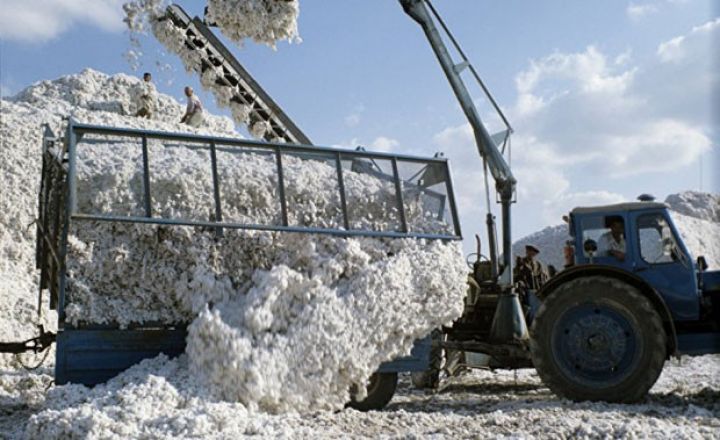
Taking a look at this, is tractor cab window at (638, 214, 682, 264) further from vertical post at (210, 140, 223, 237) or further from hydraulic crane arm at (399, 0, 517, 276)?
vertical post at (210, 140, 223, 237)

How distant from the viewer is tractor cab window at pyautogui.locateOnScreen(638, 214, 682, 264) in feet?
25.8

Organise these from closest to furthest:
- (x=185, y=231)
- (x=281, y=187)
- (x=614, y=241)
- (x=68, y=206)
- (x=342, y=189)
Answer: (x=68, y=206) < (x=185, y=231) < (x=281, y=187) < (x=342, y=189) < (x=614, y=241)

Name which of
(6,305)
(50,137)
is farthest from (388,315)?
(6,305)

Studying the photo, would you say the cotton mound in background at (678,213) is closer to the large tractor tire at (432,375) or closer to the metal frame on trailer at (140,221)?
the large tractor tire at (432,375)

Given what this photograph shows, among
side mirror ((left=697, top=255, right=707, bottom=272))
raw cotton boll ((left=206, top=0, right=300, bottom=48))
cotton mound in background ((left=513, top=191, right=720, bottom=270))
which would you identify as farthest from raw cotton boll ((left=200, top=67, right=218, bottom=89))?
cotton mound in background ((left=513, top=191, right=720, bottom=270))

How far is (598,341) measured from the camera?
24.3 ft

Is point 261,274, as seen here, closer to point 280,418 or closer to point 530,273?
point 280,418

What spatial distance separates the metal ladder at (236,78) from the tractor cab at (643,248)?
584 centimetres

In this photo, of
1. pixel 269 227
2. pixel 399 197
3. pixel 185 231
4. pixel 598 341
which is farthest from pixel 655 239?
pixel 185 231

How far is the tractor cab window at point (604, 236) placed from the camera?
315 inches

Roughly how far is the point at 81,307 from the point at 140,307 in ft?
1.47

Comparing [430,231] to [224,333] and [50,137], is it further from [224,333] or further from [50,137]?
[50,137]

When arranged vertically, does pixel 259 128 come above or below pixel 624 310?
above

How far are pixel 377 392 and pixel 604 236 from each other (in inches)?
133
